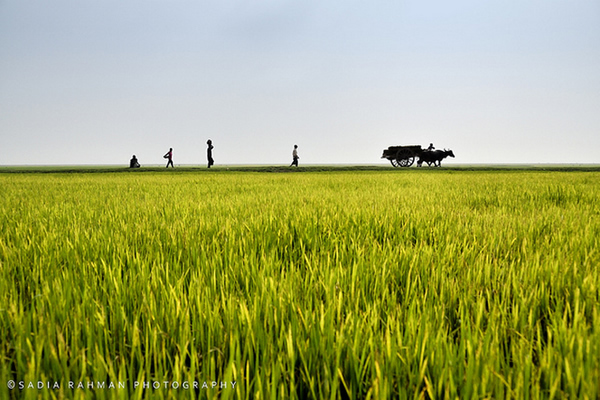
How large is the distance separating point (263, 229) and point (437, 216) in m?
1.60

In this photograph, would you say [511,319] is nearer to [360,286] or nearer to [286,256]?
[360,286]

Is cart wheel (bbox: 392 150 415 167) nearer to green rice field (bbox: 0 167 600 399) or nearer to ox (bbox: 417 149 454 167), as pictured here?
ox (bbox: 417 149 454 167)

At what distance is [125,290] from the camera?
1.23m

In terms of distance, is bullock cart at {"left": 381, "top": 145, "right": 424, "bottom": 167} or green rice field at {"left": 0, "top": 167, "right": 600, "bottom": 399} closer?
green rice field at {"left": 0, "top": 167, "right": 600, "bottom": 399}

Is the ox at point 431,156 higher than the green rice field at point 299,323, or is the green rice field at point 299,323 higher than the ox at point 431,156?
Result: the ox at point 431,156

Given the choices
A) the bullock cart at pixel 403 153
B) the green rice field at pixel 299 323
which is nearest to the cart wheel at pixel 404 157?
the bullock cart at pixel 403 153

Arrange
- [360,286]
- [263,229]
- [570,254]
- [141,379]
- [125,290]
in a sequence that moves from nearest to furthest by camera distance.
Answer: [141,379] → [125,290] → [360,286] → [570,254] → [263,229]

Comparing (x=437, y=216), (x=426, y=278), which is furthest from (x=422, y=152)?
(x=426, y=278)

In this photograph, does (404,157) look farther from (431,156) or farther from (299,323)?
(299,323)

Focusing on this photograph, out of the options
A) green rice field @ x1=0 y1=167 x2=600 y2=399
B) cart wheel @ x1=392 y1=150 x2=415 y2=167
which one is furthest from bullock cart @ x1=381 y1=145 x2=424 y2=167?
green rice field @ x1=0 y1=167 x2=600 y2=399

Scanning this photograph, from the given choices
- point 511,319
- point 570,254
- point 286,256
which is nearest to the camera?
point 511,319

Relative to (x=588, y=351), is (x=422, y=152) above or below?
above

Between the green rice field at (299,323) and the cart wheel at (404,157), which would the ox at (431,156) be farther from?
the green rice field at (299,323)

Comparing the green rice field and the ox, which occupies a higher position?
the ox
